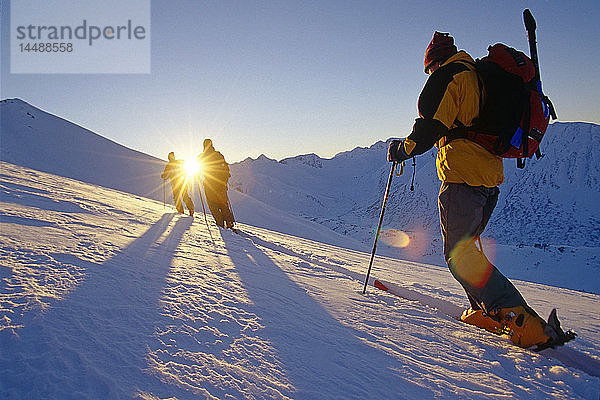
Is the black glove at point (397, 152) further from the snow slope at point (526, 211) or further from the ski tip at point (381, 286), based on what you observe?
the snow slope at point (526, 211)

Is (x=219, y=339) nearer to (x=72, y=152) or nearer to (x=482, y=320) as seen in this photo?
(x=482, y=320)

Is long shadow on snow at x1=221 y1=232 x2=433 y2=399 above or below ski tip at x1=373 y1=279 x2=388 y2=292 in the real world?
above

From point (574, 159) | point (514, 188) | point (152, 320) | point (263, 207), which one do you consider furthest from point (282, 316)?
point (574, 159)

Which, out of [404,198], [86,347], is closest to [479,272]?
[86,347]

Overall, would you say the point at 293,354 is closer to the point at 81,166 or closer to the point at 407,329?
the point at 407,329

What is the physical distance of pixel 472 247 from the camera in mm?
2291

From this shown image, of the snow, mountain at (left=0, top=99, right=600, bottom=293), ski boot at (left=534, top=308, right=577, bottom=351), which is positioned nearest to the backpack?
mountain at (left=0, top=99, right=600, bottom=293)

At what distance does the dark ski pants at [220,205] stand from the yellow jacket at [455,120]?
720 centimetres

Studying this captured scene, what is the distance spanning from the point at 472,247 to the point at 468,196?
0.38 metres

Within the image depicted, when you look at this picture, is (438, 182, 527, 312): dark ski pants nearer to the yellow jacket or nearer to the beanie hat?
the yellow jacket

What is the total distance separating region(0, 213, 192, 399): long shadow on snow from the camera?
1.02 m

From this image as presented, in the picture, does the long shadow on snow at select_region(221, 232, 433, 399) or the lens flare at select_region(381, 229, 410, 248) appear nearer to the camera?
the long shadow on snow at select_region(221, 232, 433, 399)

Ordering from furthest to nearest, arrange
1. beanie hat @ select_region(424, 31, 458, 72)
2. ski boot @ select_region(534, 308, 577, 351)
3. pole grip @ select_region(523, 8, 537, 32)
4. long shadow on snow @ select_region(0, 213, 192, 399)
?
beanie hat @ select_region(424, 31, 458, 72), pole grip @ select_region(523, 8, 537, 32), ski boot @ select_region(534, 308, 577, 351), long shadow on snow @ select_region(0, 213, 192, 399)

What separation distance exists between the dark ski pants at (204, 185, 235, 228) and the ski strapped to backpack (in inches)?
293
